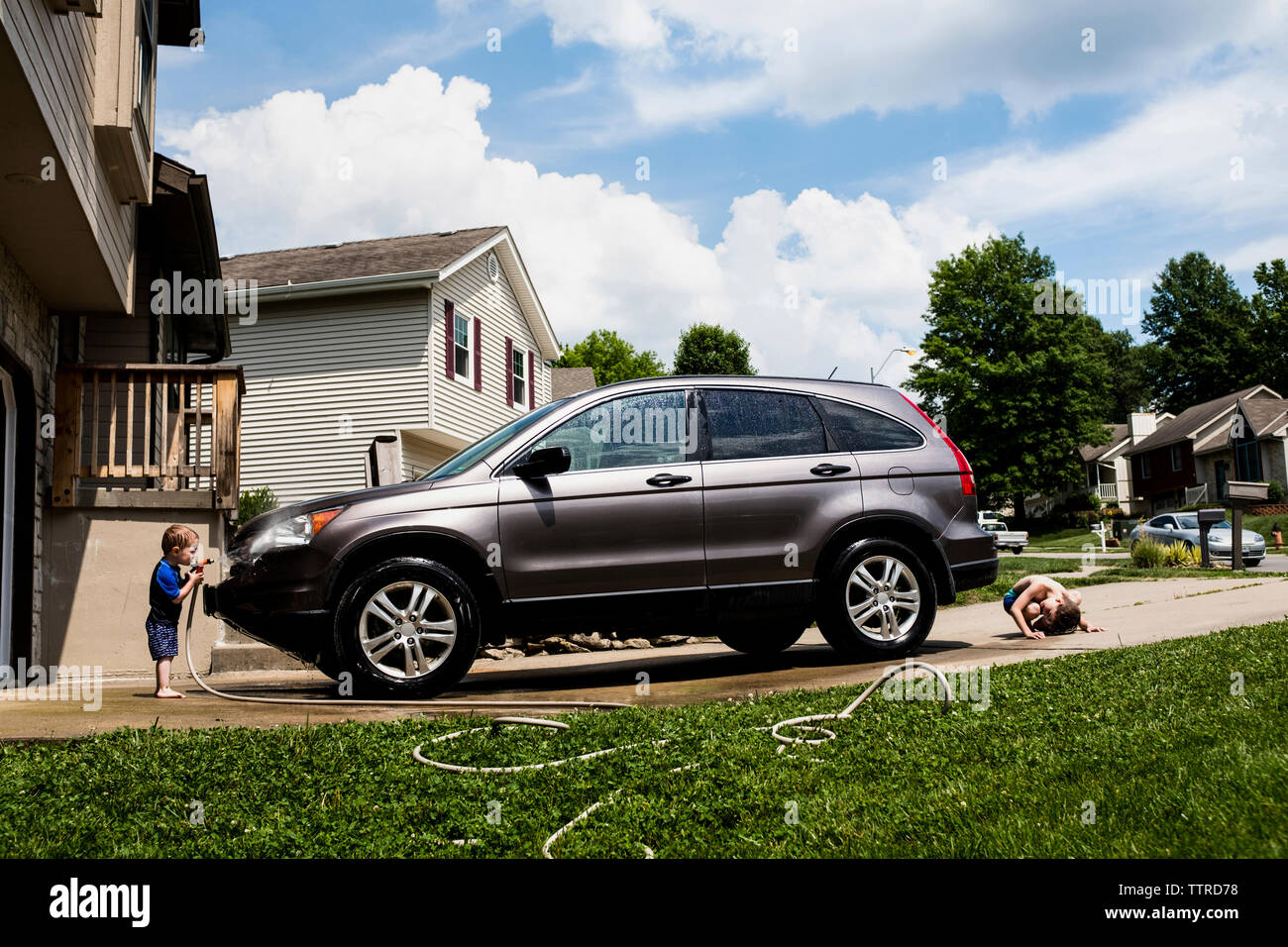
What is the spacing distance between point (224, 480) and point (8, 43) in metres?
5.71

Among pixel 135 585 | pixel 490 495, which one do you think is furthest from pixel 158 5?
pixel 490 495

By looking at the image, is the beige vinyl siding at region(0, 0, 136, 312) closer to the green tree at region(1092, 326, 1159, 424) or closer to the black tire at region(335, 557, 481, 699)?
the black tire at region(335, 557, 481, 699)

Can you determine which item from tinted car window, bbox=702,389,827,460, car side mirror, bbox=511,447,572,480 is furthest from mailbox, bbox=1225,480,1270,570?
car side mirror, bbox=511,447,572,480

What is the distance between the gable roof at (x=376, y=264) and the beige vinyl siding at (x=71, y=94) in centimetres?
1122

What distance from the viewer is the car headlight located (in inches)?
253

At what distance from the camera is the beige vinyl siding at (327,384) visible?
21.3 m

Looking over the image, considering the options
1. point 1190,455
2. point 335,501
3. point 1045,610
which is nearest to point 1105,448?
point 1190,455

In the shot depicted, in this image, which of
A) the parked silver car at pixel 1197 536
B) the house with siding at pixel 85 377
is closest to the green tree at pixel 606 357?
the parked silver car at pixel 1197 536

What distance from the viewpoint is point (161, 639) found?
730 centimetres

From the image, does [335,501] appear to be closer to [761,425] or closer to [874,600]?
[761,425]

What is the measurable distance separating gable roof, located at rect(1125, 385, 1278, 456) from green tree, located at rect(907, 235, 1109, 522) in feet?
23.5

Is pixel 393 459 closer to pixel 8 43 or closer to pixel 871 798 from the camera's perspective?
pixel 8 43

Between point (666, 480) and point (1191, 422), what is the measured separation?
6069 cm
